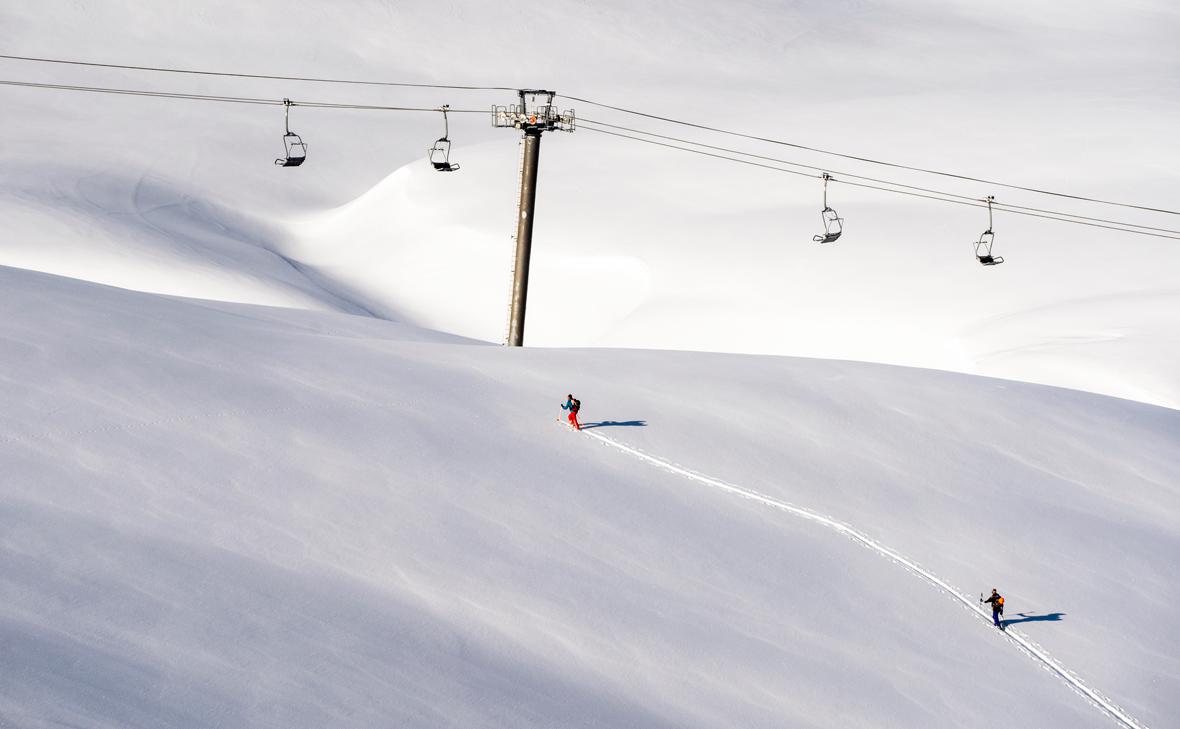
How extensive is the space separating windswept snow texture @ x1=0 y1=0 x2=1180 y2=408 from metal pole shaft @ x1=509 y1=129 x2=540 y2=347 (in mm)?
14123

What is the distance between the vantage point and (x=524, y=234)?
28.2m

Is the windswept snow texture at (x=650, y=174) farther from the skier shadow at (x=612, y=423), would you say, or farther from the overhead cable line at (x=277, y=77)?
the skier shadow at (x=612, y=423)

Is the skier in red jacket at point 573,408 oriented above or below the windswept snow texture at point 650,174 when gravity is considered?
below

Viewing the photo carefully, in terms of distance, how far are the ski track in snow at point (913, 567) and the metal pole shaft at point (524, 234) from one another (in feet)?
28.6

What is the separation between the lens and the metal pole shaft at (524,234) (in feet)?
92.3

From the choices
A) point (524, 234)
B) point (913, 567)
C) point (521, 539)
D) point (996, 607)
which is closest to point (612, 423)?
point (521, 539)

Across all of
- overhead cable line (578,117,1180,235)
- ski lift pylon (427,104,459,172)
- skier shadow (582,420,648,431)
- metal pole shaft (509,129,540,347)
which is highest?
overhead cable line (578,117,1180,235)

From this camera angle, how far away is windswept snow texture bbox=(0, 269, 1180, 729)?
12.4 m

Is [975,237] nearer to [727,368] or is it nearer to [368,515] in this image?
[727,368]

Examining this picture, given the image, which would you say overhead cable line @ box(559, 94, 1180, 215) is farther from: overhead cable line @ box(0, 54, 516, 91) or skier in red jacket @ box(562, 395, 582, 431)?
skier in red jacket @ box(562, 395, 582, 431)

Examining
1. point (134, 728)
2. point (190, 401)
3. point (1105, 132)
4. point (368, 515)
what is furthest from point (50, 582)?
point (1105, 132)

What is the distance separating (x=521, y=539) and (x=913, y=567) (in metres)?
5.59

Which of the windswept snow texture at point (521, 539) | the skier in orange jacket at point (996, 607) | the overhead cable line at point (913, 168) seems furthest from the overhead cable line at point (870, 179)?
the skier in orange jacket at point (996, 607)


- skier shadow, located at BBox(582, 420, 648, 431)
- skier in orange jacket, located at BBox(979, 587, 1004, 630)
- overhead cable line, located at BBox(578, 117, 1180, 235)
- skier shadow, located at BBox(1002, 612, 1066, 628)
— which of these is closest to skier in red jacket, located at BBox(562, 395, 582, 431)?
skier shadow, located at BBox(582, 420, 648, 431)
